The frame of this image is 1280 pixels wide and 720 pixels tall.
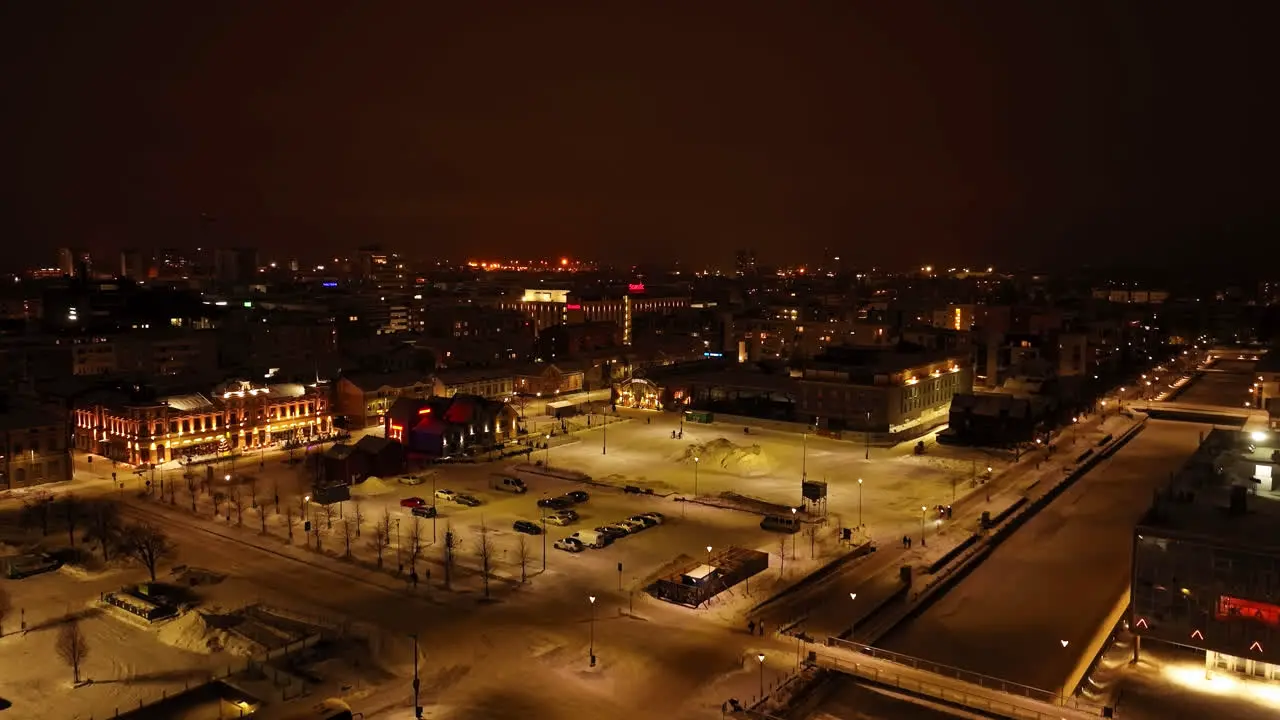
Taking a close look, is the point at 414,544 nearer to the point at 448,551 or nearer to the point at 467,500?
the point at 448,551

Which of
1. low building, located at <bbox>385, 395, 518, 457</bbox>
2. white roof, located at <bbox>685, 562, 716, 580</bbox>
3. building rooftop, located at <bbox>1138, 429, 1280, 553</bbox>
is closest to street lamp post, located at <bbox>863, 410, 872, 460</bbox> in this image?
building rooftop, located at <bbox>1138, 429, 1280, 553</bbox>

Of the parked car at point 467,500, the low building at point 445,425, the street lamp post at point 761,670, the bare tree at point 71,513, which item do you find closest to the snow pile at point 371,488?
the parked car at point 467,500

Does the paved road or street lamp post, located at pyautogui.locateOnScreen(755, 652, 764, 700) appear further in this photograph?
the paved road

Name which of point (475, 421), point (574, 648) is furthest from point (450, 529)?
point (475, 421)

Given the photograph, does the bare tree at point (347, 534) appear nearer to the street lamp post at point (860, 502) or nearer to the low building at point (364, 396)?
the street lamp post at point (860, 502)

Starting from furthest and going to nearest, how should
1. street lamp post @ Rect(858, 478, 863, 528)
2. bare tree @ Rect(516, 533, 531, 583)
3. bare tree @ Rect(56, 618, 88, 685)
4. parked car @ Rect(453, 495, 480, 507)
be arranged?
parked car @ Rect(453, 495, 480, 507)
street lamp post @ Rect(858, 478, 863, 528)
bare tree @ Rect(516, 533, 531, 583)
bare tree @ Rect(56, 618, 88, 685)

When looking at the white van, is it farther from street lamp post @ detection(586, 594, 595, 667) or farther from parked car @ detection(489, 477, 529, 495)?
parked car @ detection(489, 477, 529, 495)

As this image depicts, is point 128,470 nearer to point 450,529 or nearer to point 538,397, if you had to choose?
point 450,529
